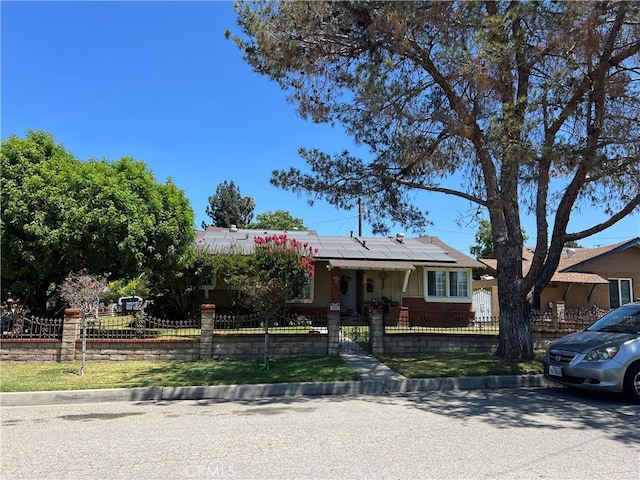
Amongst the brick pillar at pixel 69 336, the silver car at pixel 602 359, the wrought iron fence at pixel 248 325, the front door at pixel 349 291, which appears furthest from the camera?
the front door at pixel 349 291

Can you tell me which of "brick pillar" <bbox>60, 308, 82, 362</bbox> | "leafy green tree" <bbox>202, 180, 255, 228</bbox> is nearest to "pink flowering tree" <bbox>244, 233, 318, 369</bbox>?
"brick pillar" <bbox>60, 308, 82, 362</bbox>

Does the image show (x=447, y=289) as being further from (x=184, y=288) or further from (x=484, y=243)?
(x=484, y=243)

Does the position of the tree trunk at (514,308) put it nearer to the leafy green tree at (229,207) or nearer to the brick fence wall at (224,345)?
the brick fence wall at (224,345)

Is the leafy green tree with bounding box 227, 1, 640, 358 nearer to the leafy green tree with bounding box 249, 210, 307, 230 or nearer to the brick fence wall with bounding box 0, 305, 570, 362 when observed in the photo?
the brick fence wall with bounding box 0, 305, 570, 362

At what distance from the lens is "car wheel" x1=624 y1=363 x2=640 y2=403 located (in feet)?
24.6

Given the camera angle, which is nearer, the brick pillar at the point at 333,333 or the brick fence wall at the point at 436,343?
the brick pillar at the point at 333,333

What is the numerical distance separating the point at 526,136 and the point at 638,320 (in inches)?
150

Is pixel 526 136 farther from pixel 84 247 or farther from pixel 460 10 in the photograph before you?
pixel 84 247

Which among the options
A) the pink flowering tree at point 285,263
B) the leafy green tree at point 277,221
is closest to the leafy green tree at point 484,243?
the leafy green tree at point 277,221

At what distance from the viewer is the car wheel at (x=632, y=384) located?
24.6ft

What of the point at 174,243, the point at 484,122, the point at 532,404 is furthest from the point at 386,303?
the point at 532,404

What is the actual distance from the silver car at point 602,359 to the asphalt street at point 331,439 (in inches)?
13.9

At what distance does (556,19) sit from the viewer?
877cm

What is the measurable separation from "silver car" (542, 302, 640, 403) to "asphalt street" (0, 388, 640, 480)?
0.35 m
